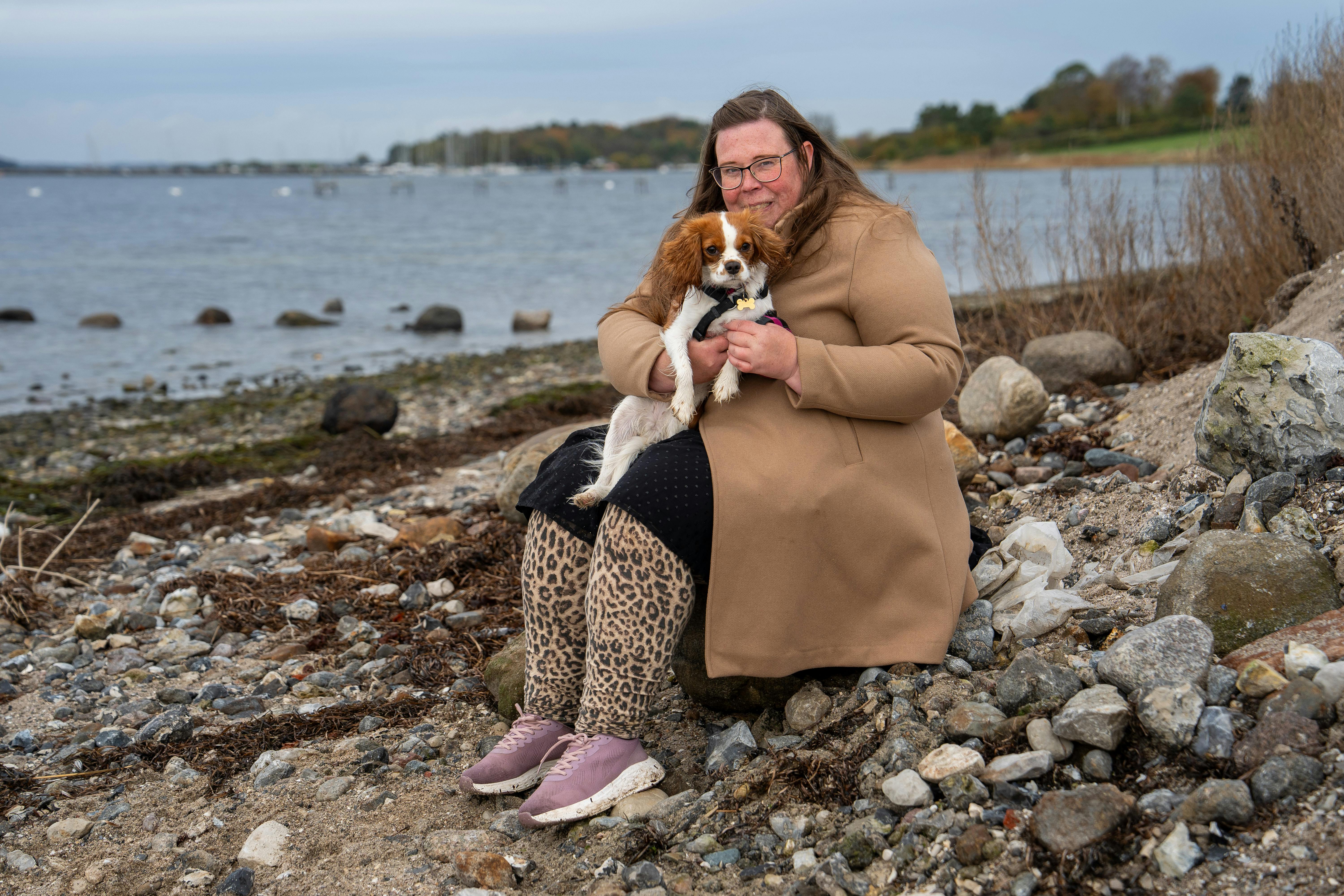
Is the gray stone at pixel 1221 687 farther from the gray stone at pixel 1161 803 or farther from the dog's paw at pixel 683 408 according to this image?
the dog's paw at pixel 683 408

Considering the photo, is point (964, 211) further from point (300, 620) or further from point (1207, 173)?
point (300, 620)

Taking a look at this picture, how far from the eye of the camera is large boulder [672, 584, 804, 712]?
3.17 metres

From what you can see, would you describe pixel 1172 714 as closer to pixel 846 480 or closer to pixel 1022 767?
pixel 1022 767

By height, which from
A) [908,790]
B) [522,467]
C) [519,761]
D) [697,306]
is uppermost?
[697,306]

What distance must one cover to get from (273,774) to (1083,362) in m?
5.48

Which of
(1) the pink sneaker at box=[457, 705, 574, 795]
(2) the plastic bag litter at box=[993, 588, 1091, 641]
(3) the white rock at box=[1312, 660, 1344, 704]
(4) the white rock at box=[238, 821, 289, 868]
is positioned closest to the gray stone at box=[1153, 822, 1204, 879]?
(3) the white rock at box=[1312, 660, 1344, 704]

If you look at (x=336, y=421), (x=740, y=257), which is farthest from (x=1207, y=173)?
(x=336, y=421)

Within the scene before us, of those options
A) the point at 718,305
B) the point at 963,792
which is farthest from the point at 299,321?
the point at 963,792

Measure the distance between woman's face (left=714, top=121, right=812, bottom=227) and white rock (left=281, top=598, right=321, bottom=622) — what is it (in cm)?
292

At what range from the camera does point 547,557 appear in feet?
9.78

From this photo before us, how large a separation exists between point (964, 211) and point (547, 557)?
6067 millimetres

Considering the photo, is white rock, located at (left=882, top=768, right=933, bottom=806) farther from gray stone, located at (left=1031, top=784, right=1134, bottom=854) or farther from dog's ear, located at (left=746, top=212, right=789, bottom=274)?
dog's ear, located at (left=746, top=212, right=789, bottom=274)

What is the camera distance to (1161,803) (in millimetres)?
2076

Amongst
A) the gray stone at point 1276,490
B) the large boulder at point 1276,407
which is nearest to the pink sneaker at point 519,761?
the gray stone at point 1276,490
